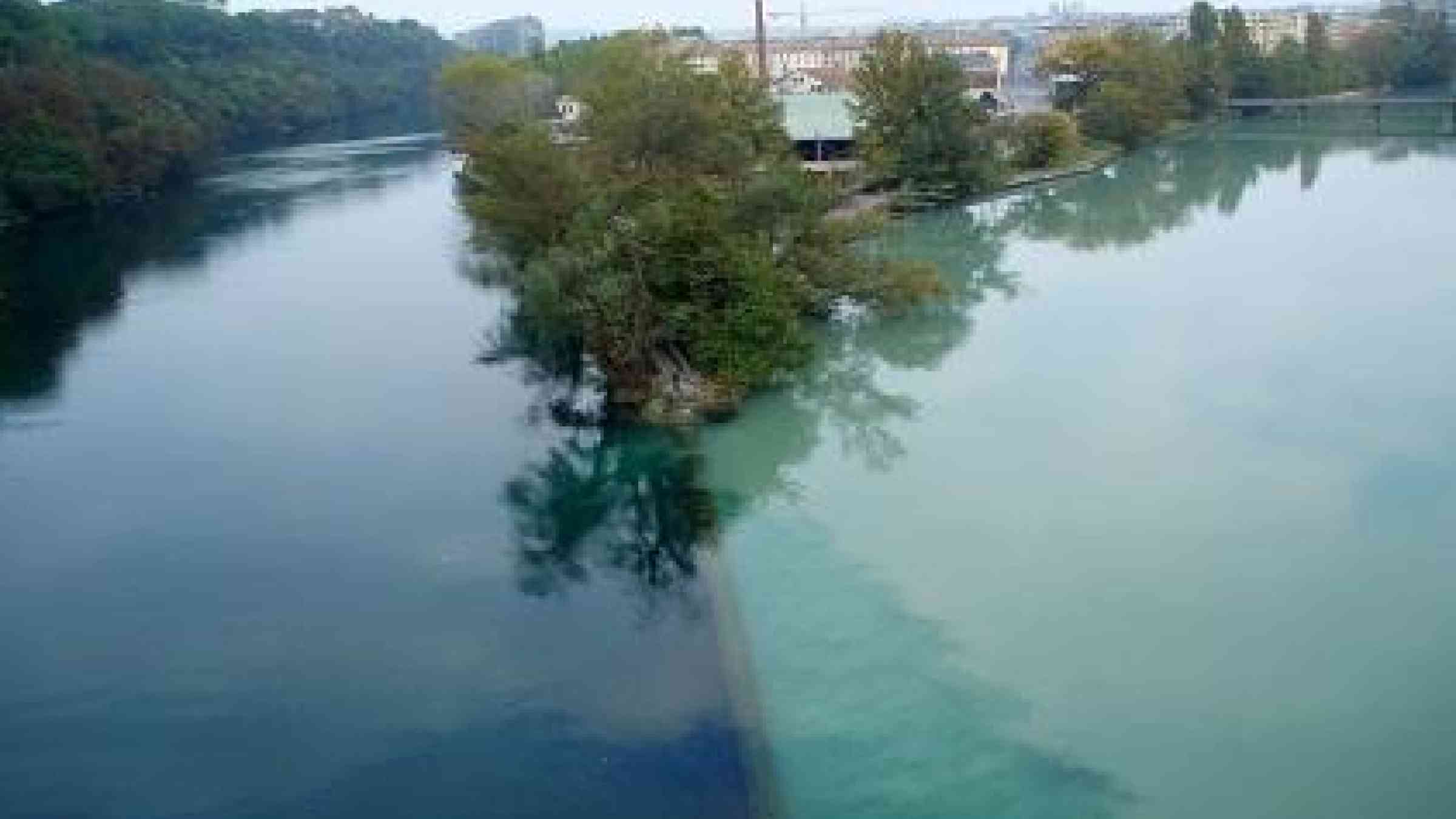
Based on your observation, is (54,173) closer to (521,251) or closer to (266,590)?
(521,251)

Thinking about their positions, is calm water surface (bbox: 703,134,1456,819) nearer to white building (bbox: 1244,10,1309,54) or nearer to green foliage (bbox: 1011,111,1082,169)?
green foliage (bbox: 1011,111,1082,169)

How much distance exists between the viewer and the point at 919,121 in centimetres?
1744

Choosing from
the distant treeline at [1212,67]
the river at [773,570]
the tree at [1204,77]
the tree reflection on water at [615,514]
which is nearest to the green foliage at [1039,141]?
the distant treeline at [1212,67]

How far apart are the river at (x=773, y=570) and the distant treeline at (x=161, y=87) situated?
6.52m

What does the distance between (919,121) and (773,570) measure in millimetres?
11133

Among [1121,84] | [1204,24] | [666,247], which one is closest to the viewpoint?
[666,247]

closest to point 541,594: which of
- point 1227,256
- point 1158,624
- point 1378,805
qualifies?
point 1158,624

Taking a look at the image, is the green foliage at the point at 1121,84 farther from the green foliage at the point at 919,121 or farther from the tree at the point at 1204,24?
the green foliage at the point at 919,121

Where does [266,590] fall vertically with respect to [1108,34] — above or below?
below

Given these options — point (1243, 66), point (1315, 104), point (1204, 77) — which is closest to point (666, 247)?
point (1204, 77)

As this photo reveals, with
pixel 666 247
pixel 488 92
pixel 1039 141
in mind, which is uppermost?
pixel 488 92

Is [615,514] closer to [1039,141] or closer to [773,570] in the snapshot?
[773,570]

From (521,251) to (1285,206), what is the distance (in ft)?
33.5

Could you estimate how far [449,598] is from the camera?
717 cm
